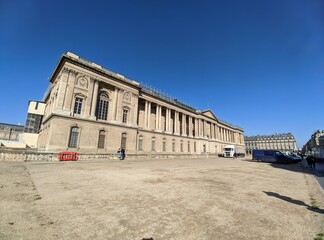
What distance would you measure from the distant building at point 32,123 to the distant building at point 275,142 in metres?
130

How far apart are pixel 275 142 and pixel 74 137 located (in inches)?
5184

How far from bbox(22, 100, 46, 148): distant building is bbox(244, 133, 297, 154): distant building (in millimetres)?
130095

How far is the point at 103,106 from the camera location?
93.4ft

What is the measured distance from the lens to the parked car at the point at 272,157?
27031mm

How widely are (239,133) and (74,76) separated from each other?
84699 mm

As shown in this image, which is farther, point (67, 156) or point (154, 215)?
point (67, 156)

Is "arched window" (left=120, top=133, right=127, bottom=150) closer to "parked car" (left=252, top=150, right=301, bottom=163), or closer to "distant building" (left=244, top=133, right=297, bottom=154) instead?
"parked car" (left=252, top=150, right=301, bottom=163)

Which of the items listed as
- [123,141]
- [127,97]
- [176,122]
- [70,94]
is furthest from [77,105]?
[176,122]

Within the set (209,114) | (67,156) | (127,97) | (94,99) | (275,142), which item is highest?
(209,114)

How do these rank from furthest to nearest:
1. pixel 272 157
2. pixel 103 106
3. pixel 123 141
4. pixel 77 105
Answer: pixel 123 141 < pixel 103 106 < pixel 272 157 < pixel 77 105

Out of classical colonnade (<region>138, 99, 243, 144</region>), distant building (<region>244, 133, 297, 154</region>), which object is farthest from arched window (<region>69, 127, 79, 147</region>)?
distant building (<region>244, 133, 297, 154</region>)

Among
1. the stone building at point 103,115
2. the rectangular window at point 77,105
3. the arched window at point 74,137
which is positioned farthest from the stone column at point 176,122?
the arched window at point 74,137

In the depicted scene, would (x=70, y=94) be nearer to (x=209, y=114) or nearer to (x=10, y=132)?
(x=209, y=114)

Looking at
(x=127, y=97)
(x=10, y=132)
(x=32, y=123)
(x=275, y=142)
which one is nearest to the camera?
(x=127, y=97)
